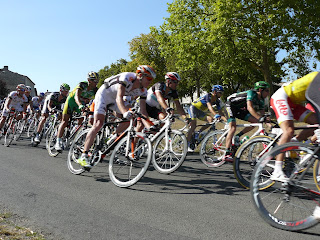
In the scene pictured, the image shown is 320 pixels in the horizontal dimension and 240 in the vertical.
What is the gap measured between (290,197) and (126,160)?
277 cm

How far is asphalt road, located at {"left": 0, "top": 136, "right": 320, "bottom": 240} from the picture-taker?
3139mm

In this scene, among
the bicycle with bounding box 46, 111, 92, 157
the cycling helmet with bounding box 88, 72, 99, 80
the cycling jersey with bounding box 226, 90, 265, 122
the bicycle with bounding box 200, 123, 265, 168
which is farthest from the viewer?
the bicycle with bounding box 46, 111, 92, 157

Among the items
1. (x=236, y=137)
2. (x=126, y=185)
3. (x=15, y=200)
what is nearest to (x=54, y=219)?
(x=15, y=200)

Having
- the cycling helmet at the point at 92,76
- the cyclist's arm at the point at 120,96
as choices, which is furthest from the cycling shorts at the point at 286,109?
the cycling helmet at the point at 92,76

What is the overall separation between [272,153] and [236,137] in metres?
3.58

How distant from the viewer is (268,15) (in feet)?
68.4

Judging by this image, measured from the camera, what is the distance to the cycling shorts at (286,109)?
4.05 metres

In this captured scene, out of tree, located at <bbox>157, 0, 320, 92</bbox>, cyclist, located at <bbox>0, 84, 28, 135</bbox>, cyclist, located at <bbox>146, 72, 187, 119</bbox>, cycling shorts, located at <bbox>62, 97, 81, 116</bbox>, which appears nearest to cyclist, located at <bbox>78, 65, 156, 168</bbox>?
cyclist, located at <bbox>146, 72, 187, 119</bbox>

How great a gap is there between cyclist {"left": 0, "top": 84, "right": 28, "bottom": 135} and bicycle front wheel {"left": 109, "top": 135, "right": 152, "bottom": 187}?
819cm

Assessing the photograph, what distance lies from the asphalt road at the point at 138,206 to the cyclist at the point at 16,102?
5994 mm

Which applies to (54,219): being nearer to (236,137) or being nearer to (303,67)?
(236,137)

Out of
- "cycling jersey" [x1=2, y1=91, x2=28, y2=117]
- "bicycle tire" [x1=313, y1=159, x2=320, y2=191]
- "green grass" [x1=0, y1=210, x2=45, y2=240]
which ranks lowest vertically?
"green grass" [x1=0, y1=210, x2=45, y2=240]

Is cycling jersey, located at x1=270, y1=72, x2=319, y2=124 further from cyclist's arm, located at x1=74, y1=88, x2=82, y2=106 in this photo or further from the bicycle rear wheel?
cyclist's arm, located at x1=74, y1=88, x2=82, y2=106

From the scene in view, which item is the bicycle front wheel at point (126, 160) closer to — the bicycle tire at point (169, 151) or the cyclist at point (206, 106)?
the bicycle tire at point (169, 151)
